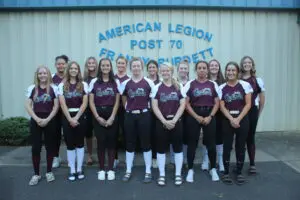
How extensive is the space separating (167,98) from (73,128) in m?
1.54

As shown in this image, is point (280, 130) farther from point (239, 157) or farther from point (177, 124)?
point (177, 124)

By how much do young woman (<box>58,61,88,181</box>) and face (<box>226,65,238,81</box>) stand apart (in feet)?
7.32

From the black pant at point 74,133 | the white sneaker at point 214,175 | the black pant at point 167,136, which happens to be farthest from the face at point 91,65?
the white sneaker at point 214,175

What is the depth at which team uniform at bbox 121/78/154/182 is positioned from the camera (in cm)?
511

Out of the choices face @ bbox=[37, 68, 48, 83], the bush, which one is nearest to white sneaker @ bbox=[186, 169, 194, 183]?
face @ bbox=[37, 68, 48, 83]

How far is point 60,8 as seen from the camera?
26.5 feet

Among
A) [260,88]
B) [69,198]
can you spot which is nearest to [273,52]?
[260,88]

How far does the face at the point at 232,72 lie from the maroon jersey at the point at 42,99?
2719 mm

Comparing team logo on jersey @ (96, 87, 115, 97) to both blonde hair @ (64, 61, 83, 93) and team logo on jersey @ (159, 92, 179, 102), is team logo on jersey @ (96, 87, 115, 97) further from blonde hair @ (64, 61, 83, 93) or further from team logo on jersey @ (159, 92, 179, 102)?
team logo on jersey @ (159, 92, 179, 102)

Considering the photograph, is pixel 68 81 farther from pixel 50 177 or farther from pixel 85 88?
pixel 50 177

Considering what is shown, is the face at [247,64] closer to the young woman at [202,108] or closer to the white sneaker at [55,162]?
the young woman at [202,108]

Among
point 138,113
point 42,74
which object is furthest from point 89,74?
point 138,113

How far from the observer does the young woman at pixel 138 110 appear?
5.12 metres

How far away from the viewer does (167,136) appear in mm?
5133
